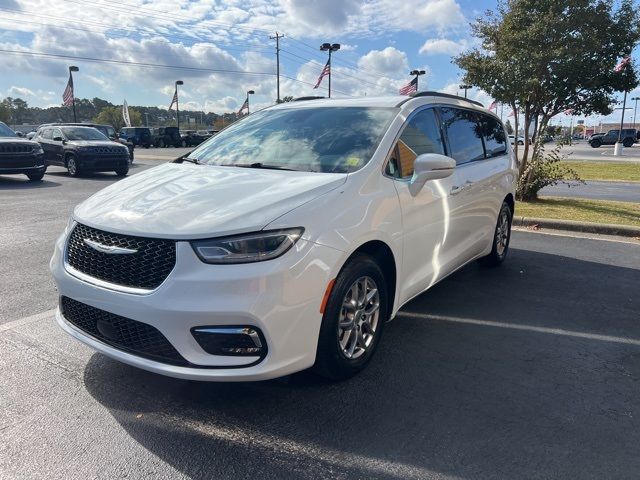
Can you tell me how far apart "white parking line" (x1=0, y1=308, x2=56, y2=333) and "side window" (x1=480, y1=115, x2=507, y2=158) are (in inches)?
176

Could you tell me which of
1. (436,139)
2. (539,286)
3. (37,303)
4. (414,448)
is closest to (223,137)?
(436,139)

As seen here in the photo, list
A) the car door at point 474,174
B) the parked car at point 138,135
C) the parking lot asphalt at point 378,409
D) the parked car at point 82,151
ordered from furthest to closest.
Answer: the parked car at point 138,135
the parked car at point 82,151
the car door at point 474,174
the parking lot asphalt at point 378,409

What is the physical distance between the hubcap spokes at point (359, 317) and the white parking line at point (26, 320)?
2645mm

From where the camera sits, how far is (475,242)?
504 cm

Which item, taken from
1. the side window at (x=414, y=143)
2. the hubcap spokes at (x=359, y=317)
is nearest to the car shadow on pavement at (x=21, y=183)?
the side window at (x=414, y=143)

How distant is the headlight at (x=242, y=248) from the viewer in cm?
258

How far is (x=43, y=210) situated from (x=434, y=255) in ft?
26.7

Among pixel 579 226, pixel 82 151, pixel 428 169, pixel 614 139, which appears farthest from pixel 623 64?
pixel 614 139

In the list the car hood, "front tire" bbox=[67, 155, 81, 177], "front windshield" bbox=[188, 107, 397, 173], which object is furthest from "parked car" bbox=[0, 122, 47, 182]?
the car hood

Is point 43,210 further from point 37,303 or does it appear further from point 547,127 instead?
point 547,127

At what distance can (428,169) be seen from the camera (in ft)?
11.6

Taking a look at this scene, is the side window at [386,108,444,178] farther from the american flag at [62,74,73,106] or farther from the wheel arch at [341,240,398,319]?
the american flag at [62,74,73,106]

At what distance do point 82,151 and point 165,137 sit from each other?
3167 cm

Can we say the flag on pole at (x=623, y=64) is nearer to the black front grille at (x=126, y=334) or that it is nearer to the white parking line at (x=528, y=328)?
the white parking line at (x=528, y=328)
